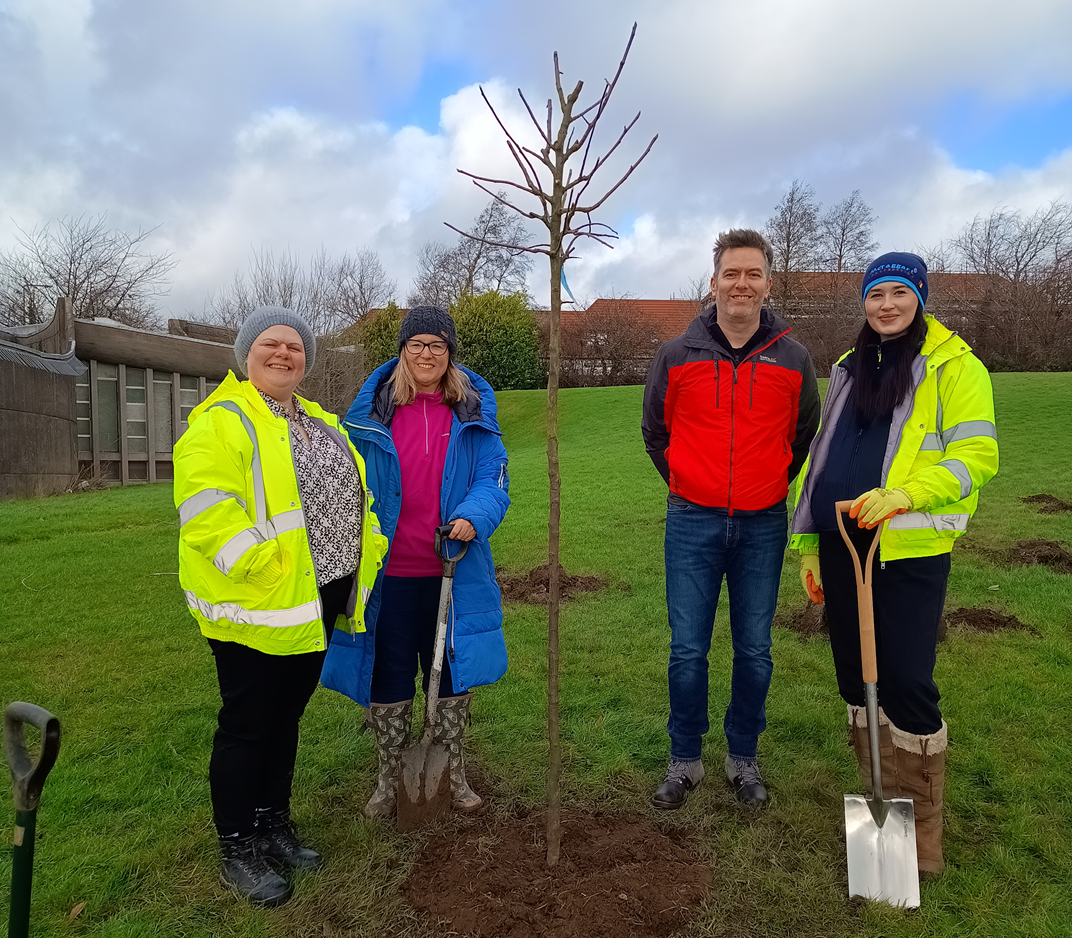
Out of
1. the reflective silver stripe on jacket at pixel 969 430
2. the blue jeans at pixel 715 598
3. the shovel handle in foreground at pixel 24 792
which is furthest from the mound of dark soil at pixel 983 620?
the shovel handle in foreground at pixel 24 792

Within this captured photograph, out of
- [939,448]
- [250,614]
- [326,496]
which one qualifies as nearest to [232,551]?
[250,614]

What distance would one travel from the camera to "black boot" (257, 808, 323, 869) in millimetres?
2908

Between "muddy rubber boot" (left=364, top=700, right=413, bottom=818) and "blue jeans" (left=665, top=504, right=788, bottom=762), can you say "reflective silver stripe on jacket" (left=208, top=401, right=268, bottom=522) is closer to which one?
"muddy rubber boot" (left=364, top=700, right=413, bottom=818)

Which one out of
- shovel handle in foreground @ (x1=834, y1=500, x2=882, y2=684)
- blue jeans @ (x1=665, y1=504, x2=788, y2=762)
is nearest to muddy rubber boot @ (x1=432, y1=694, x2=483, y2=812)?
blue jeans @ (x1=665, y1=504, x2=788, y2=762)

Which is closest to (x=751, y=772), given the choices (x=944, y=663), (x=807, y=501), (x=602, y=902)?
(x=602, y=902)

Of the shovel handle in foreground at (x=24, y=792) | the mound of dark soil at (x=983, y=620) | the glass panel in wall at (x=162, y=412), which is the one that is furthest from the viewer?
the glass panel in wall at (x=162, y=412)

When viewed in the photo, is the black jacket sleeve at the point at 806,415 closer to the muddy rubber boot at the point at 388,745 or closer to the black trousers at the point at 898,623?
the black trousers at the point at 898,623

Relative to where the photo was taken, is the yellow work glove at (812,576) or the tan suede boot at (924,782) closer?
the tan suede boot at (924,782)

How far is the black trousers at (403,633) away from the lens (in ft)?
10.4

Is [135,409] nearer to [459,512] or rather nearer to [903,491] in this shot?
[459,512]

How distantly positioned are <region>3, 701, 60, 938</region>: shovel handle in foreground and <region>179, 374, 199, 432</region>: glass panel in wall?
51.9ft

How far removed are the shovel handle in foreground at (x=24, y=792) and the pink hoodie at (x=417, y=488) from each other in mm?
1664

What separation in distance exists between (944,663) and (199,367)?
15.3m

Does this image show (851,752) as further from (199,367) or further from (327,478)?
(199,367)
